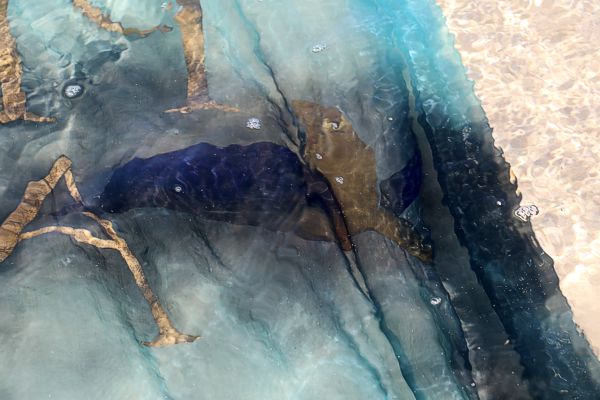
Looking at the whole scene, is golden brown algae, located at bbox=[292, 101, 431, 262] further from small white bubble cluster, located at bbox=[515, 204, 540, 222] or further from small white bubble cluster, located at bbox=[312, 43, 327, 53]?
small white bubble cluster, located at bbox=[515, 204, 540, 222]

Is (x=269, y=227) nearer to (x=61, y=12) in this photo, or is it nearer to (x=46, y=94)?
(x=46, y=94)

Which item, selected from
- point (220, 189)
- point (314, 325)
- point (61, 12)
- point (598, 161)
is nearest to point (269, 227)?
point (220, 189)

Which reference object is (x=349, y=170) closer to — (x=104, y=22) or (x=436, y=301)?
(x=436, y=301)

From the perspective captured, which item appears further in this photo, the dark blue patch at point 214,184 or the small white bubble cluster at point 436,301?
the small white bubble cluster at point 436,301

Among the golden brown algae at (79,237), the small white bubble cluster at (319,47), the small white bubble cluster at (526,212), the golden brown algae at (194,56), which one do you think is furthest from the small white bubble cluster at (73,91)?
the small white bubble cluster at (526,212)

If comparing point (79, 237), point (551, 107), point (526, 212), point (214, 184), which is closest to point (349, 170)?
point (214, 184)

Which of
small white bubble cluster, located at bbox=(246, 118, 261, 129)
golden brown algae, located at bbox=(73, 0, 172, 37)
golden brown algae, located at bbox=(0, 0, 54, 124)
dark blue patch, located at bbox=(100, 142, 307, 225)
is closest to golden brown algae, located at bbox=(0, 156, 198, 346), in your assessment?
dark blue patch, located at bbox=(100, 142, 307, 225)

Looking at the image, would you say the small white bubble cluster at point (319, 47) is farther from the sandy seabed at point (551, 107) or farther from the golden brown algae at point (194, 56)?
the sandy seabed at point (551, 107)
